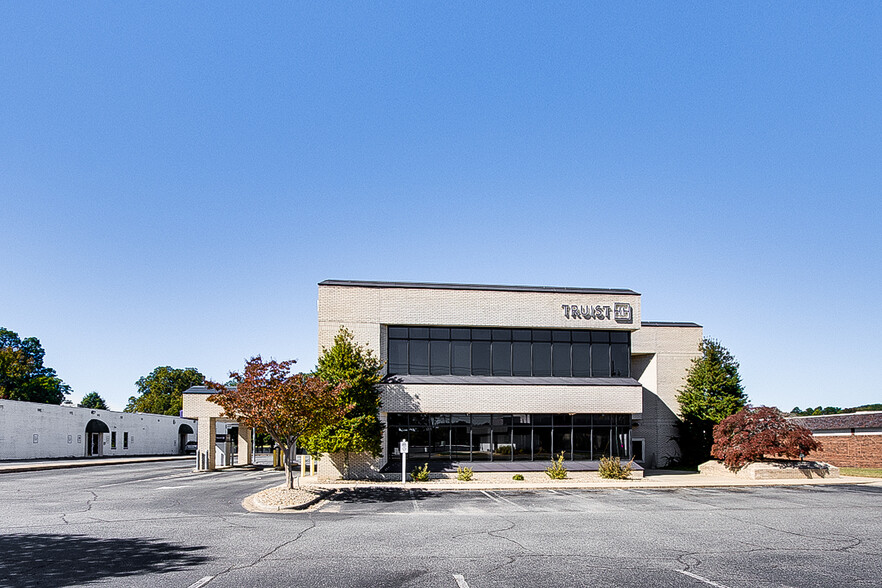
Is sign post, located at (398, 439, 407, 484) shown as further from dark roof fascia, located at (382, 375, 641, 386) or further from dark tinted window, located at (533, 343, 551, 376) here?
dark tinted window, located at (533, 343, 551, 376)

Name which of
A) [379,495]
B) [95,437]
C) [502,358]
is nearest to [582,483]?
[502,358]

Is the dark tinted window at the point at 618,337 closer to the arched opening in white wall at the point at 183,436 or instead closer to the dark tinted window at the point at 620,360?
the dark tinted window at the point at 620,360

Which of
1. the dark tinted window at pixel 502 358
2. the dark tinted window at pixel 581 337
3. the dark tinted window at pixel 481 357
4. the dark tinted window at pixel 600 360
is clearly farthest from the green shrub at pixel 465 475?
the dark tinted window at pixel 581 337

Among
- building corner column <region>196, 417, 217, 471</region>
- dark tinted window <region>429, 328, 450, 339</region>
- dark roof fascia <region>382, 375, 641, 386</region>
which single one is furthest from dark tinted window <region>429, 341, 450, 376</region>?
building corner column <region>196, 417, 217, 471</region>

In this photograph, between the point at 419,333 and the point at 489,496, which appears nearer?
the point at 489,496

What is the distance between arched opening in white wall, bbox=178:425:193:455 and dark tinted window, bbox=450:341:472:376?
5041 centimetres

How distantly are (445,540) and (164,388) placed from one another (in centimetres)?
11152

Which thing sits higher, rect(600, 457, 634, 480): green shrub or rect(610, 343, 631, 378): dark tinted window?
rect(610, 343, 631, 378): dark tinted window

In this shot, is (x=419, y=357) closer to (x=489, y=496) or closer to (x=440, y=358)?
(x=440, y=358)

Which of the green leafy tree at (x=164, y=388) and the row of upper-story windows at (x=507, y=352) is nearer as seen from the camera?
the row of upper-story windows at (x=507, y=352)

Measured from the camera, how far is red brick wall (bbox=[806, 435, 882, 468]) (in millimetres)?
A: 39281

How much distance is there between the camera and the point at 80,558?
12086 mm

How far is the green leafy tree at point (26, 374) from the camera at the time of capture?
82.8 m

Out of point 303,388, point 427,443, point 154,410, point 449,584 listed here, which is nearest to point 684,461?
point 427,443
